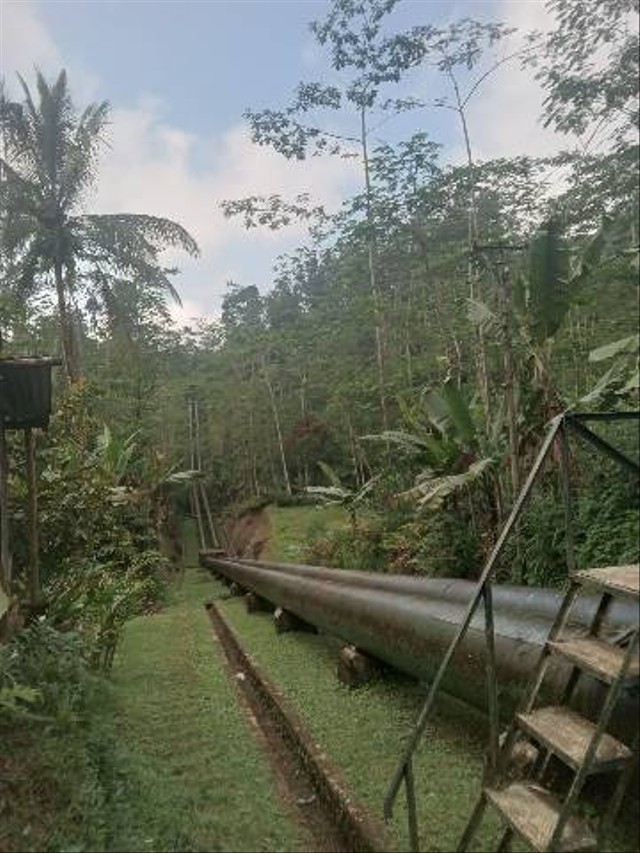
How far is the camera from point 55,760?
4.60 metres

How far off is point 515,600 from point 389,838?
5.49 feet

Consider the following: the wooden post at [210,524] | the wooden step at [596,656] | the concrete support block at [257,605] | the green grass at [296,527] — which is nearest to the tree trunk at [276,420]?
the green grass at [296,527]

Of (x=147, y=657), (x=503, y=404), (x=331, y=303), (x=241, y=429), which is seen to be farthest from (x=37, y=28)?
(x=331, y=303)

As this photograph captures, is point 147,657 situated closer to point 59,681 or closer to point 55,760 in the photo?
point 59,681

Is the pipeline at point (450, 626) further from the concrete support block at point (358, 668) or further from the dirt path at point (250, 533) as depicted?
the dirt path at point (250, 533)

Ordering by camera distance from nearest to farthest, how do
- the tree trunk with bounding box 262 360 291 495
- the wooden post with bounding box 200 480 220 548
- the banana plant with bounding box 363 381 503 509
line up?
the banana plant with bounding box 363 381 503 509 < the tree trunk with bounding box 262 360 291 495 < the wooden post with bounding box 200 480 220 548

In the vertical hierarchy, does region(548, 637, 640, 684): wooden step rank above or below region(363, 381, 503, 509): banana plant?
below

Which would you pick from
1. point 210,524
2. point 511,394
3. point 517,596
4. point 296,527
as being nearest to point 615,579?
point 517,596

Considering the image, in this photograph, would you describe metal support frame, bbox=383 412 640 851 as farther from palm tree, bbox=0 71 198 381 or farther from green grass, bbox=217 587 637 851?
palm tree, bbox=0 71 198 381

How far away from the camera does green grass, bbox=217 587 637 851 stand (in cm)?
380

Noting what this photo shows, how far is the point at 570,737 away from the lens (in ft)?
9.76

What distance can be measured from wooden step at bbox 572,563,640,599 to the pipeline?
33cm

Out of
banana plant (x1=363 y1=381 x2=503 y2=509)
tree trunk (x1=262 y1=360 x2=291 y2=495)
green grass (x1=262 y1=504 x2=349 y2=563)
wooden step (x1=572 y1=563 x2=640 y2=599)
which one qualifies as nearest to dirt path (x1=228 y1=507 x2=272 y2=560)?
green grass (x1=262 y1=504 x2=349 y2=563)

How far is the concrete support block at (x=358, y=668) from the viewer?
6.50 meters
